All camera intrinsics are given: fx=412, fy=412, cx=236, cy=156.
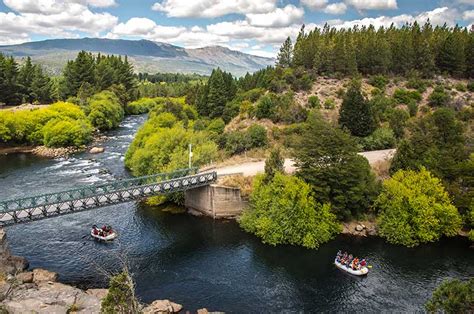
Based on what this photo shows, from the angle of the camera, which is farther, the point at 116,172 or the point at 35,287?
the point at 116,172

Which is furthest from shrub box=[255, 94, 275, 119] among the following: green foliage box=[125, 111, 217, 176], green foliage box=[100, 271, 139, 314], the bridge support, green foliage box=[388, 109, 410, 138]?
green foliage box=[100, 271, 139, 314]

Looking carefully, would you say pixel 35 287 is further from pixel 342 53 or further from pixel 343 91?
pixel 342 53

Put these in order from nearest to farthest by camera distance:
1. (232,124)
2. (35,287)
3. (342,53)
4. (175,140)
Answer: (35,287) → (175,140) → (232,124) → (342,53)

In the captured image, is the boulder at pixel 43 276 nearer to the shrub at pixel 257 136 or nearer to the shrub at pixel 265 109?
the shrub at pixel 257 136

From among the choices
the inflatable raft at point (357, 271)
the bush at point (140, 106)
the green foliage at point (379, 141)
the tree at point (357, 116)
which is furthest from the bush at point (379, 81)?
the bush at point (140, 106)

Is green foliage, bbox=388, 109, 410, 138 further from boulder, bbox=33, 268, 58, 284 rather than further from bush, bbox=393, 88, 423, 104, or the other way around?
boulder, bbox=33, 268, 58, 284

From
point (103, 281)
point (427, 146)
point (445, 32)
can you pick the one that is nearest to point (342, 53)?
point (445, 32)
